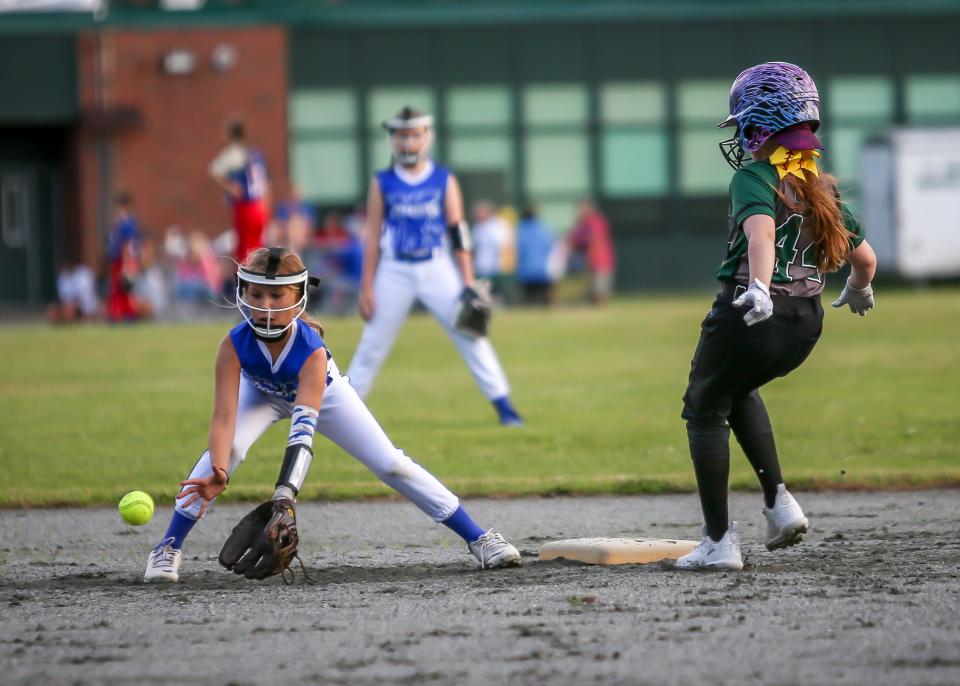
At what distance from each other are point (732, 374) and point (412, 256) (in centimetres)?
586

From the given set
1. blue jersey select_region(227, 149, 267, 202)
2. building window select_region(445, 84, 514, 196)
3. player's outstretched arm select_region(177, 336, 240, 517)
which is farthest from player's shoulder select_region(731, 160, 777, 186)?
building window select_region(445, 84, 514, 196)

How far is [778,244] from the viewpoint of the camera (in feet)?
21.3

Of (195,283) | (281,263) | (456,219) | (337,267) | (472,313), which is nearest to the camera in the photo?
(281,263)

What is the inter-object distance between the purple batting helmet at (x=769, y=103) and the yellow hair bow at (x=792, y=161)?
7cm

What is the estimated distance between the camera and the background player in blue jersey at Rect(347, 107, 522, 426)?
39.4 feet

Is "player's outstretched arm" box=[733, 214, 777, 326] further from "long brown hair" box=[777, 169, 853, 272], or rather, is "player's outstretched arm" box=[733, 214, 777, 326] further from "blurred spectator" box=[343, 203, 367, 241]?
"blurred spectator" box=[343, 203, 367, 241]

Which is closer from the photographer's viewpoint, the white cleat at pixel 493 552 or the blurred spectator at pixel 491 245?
the white cleat at pixel 493 552

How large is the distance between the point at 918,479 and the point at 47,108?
2969 cm

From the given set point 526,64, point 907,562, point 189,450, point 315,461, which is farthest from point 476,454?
point 526,64

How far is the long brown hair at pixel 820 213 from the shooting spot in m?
6.46

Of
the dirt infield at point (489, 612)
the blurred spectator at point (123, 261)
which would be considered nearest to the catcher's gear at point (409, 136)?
the dirt infield at point (489, 612)

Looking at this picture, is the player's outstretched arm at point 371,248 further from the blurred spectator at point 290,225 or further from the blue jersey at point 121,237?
the blue jersey at point 121,237

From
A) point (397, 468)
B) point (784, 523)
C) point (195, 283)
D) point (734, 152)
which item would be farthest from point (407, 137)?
point (195, 283)

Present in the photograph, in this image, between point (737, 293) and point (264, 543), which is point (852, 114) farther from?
point (264, 543)
